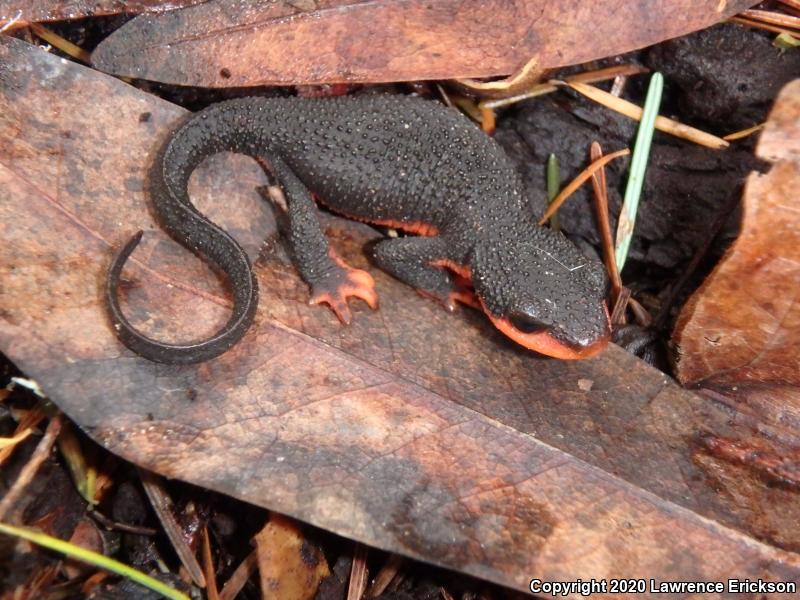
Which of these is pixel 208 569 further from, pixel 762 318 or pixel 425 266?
pixel 762 318

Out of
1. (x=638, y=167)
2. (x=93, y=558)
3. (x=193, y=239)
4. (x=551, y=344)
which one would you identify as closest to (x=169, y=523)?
(x=93, y=558)

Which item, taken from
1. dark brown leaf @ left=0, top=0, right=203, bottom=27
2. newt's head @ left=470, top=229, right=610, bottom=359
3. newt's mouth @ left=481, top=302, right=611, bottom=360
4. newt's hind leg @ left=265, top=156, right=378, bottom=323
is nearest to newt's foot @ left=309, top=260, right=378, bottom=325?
newt's hind leg @ left=265, top=156, right=378, bottom=323

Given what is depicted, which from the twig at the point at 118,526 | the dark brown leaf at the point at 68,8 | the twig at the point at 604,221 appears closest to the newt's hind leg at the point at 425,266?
the twig at the point at 604,221

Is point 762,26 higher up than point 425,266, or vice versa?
point 762,26

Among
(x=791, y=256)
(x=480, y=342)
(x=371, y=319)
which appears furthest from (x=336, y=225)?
(x=791, y=256)

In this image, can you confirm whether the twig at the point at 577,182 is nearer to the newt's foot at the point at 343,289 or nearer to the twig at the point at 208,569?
the newt's foot at the point at 343,289

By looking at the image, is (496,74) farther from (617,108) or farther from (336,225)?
(336,225)

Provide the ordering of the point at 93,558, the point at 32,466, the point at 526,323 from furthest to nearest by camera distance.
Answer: the point at 526,323 < the point at 32,466 < the point at 93,558
